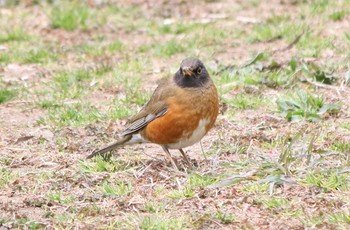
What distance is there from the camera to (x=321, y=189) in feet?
19.5

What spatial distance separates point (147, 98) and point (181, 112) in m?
2.17

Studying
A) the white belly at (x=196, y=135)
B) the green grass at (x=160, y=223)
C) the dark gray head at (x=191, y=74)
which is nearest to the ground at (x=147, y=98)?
the green grass at (x=160, y=223)

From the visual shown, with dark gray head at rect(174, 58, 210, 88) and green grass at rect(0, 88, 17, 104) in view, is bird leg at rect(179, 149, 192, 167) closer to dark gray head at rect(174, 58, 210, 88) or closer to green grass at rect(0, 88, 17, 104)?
Answer: dark gray head at rect(174, 58, 210, 88)

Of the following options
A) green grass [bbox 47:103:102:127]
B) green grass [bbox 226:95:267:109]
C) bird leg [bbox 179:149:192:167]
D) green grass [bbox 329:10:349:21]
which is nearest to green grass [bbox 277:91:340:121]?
green grass [bbox 226:95:267:109]

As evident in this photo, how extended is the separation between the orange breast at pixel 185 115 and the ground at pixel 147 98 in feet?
0.96

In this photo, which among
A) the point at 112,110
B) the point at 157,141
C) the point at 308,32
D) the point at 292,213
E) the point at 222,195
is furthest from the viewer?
the point at 308,32

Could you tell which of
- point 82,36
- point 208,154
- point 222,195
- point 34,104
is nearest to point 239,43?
point 82,36

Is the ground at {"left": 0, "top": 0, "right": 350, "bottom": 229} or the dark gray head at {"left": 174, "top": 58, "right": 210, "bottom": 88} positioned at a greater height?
the dark gray head at {"left": 174, "top": 58, "right": 210, "bottom": 88}

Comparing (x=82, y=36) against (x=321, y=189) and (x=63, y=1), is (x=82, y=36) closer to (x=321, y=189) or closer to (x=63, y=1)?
(x=63, y=1)

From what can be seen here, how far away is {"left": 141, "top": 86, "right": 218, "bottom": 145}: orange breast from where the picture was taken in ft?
22.0

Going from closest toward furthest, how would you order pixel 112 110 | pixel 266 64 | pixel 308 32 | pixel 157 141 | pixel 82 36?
pixel 157 141
pixel 112 110
pixel 266 64
pixel 308 32
pixel 82 36

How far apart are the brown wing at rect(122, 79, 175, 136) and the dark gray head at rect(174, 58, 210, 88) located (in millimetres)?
101

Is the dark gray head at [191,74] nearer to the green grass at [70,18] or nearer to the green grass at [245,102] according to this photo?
the green grass at [245,102]

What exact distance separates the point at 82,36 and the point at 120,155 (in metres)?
4.41
